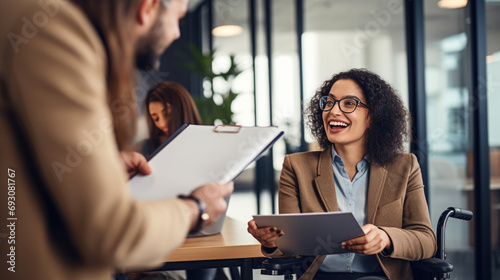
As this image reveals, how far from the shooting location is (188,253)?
192 centimetres

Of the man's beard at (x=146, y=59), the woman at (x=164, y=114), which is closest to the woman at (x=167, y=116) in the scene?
the woman at (x=164, y=114)

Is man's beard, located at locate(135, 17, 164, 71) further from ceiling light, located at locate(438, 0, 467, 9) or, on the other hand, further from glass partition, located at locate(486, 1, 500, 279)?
ceiling light, located at locate(438, 0, 467, 9)

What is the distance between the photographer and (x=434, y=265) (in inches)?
73.3

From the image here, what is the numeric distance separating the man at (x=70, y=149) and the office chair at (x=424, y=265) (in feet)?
3.40

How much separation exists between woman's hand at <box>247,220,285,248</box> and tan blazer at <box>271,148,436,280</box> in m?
0.14

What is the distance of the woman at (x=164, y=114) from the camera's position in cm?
291

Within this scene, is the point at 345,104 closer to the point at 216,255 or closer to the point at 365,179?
the point at 365,179

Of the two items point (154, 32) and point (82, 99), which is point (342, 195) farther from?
point (82, 99)

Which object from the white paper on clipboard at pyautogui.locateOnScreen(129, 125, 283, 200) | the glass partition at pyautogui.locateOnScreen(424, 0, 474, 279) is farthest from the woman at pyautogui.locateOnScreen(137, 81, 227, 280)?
the glass partition at pyautogui.locateOnScreen(424, 0, 474, 279)

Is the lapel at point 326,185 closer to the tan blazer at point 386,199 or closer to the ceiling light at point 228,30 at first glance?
the tan blazer at point 386,199

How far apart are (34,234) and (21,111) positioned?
0.69 feet

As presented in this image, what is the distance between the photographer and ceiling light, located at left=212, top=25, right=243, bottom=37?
7.34 m

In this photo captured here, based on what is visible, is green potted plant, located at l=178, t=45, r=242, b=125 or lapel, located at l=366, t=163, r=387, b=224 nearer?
lapel, located at l=366, t=163, r=387, b=224

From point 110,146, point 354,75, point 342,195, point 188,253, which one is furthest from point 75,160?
point 354,75
